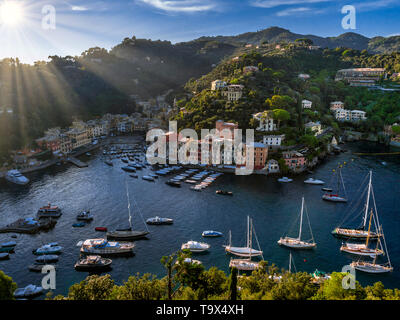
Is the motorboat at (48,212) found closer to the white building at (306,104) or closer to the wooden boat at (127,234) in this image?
the wooden boat at (127,234)

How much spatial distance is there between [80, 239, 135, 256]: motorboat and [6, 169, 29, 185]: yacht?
17.0m

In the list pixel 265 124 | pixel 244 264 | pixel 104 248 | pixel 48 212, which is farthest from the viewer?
pixel 265 124

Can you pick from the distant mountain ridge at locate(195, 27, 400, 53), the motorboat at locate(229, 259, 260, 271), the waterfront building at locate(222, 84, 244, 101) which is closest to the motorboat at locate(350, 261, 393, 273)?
the motorboat at locate(229, 259, 260, 271)

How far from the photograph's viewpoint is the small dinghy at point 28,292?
1516cm

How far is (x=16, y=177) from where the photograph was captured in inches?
1283

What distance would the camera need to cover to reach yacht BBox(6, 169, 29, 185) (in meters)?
32.0

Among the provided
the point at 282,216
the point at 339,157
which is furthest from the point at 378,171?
the point at 282,216

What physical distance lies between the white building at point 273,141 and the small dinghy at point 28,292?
97.8 feet

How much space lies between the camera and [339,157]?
42.2 metres

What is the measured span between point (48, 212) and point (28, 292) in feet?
33.2

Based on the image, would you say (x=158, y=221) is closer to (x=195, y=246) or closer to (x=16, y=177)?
(x=195, y=246)

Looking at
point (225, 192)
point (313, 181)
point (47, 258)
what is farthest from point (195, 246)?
point (313, 181)

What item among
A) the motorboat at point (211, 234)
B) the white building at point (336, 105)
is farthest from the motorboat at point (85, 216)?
the white building at point (336, 105)

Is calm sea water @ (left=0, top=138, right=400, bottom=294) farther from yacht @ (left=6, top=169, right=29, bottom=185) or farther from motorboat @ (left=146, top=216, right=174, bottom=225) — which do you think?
yacht @ (left=6, top=169, right=29, bottom=185)
